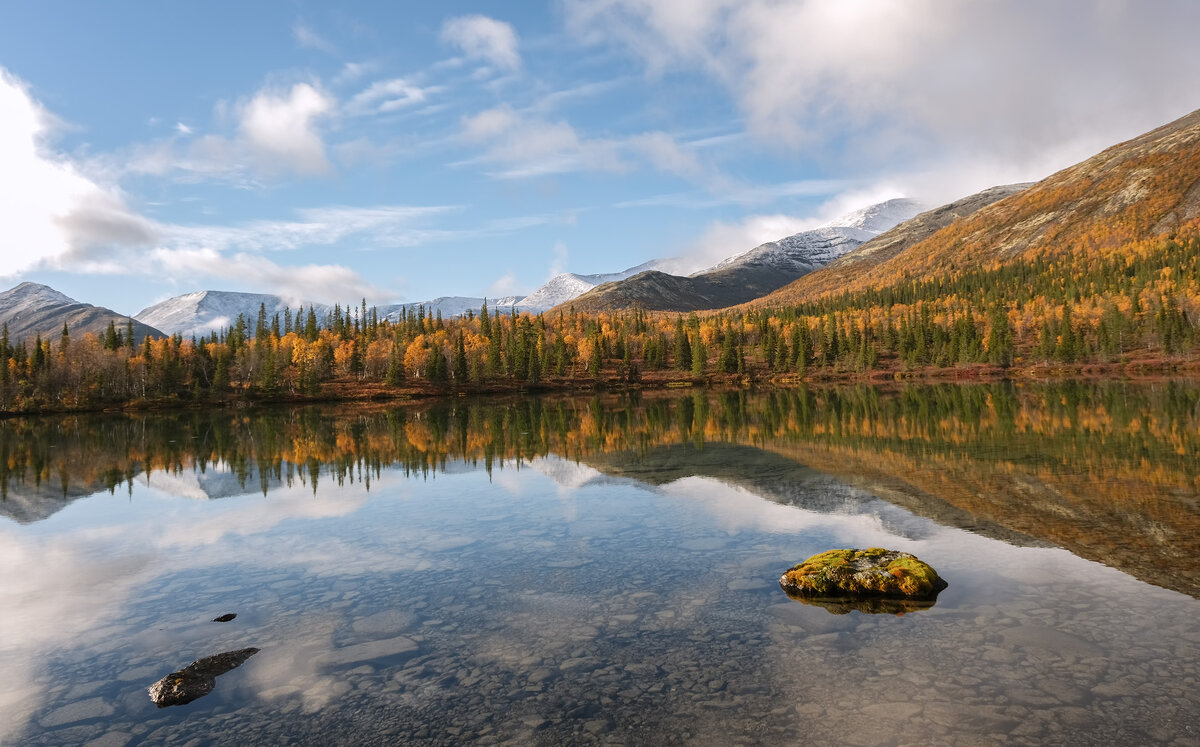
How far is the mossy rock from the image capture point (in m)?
17.7

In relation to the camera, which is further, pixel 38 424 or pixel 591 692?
pixel 38 424

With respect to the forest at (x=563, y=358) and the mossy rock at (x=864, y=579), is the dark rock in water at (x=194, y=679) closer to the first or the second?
the mossy rock at (x=864, y=579)

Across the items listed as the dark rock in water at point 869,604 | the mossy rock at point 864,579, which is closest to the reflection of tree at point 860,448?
the mossy rock at point 864,579

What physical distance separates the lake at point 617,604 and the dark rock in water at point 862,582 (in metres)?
0.60

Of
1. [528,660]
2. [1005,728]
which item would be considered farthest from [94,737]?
[1005,728]

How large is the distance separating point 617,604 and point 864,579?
7.16 meters

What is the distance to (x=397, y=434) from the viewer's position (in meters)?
72.7

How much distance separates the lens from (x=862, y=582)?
59.1 feet

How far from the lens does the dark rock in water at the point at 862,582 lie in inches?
685

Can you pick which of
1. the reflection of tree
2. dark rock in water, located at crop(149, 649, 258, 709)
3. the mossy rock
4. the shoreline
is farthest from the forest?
the mossy rock

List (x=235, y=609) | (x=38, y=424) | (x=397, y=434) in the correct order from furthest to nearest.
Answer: (x=38, y=424) < (x=397, y=434) < (x=235, y=609)

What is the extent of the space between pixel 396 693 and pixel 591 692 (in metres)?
4.12

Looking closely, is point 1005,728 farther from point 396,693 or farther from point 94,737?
point 94,737

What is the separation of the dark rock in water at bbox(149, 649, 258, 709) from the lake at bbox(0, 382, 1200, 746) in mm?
398
